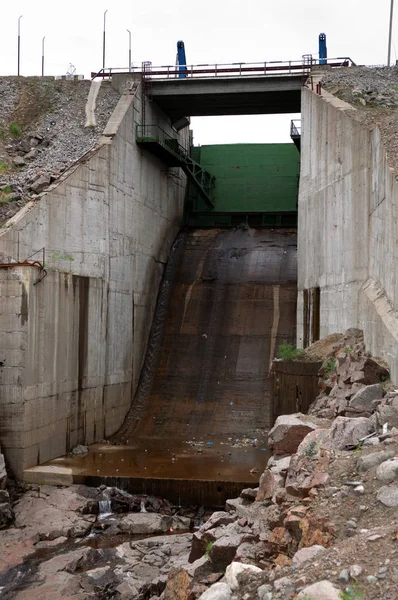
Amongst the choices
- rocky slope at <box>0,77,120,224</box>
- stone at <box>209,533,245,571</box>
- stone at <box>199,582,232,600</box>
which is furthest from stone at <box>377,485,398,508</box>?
rocky slope at <box>0,77,120,224</box>

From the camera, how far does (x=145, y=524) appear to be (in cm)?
1305

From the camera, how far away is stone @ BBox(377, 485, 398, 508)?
6391 millimetres

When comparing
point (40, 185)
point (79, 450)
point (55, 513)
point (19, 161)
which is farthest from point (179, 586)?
point (19, 161)

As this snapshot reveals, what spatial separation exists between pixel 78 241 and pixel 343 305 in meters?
6.98

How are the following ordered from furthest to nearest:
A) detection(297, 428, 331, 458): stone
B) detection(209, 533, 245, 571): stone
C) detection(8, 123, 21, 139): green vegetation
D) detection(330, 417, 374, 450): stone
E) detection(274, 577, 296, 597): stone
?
detection(8, 123, 21, 139): green vegetation → detection(297, 428, 331, 458): stone → detection(330, 417, 374, 450): stone → detection(209, 533, 245, 571): stone → detection(274, 577, 296, 597): stone

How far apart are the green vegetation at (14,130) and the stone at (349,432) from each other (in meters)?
15.9

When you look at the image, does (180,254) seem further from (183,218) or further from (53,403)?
(53,403)

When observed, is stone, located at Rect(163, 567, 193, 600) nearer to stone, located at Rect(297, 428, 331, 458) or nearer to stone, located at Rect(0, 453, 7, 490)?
stone, located at Rect(297, 428, 331, 458)

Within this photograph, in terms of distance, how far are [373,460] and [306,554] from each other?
165cm

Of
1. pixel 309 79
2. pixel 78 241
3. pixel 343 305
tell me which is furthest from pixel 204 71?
pixel 343 305

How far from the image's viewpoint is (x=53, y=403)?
1606 centimetres

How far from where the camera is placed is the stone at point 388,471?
6758mm

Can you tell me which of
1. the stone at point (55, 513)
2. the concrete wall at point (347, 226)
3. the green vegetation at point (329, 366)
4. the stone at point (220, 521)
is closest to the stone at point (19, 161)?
the concrete wall at point (347, 226)

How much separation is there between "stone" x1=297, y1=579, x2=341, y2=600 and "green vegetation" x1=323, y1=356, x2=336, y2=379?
9252 mm
